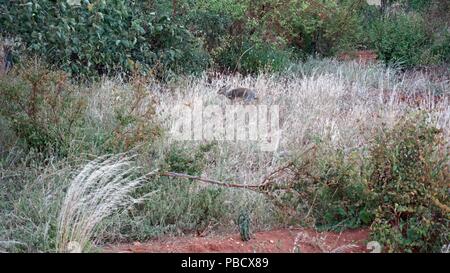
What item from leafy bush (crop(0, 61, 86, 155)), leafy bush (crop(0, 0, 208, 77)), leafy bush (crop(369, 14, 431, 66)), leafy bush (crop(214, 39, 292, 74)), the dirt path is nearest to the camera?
the dirt path

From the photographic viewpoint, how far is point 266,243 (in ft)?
14.1

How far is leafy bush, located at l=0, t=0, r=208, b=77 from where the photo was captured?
274 inches

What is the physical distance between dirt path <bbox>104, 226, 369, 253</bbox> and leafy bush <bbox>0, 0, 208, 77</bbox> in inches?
100

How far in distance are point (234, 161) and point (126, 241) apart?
1.68 metres

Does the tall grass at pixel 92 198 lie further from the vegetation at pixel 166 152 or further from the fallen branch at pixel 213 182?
the fallen branch at pixel 213 182

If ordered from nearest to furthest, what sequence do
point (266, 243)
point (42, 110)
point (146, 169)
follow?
point (266, 243) → point (146, 169) → point (42, 110)

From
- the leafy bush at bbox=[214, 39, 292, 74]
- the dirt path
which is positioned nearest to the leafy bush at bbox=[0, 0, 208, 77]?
the leafy bush at bbox=[214, 39, 292, 74]

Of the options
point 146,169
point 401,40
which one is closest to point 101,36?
point 146,169

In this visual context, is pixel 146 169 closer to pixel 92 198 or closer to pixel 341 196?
pixel 92 198

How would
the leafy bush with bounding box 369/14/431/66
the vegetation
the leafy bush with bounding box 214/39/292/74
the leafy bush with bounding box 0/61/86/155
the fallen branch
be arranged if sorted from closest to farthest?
1. the vegetation
2. the fallen branch
3. the leafy bush with bounding box 0/61/86/155
4. the leafy bush with bounding box 214/39/292/74
5. the leafy bush with bounding box 369/14/431/66

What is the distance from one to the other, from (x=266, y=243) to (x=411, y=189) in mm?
1044

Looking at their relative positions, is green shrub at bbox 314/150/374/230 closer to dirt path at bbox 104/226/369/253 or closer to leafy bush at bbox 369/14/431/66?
dirt path at bbox 104/226/369/253
